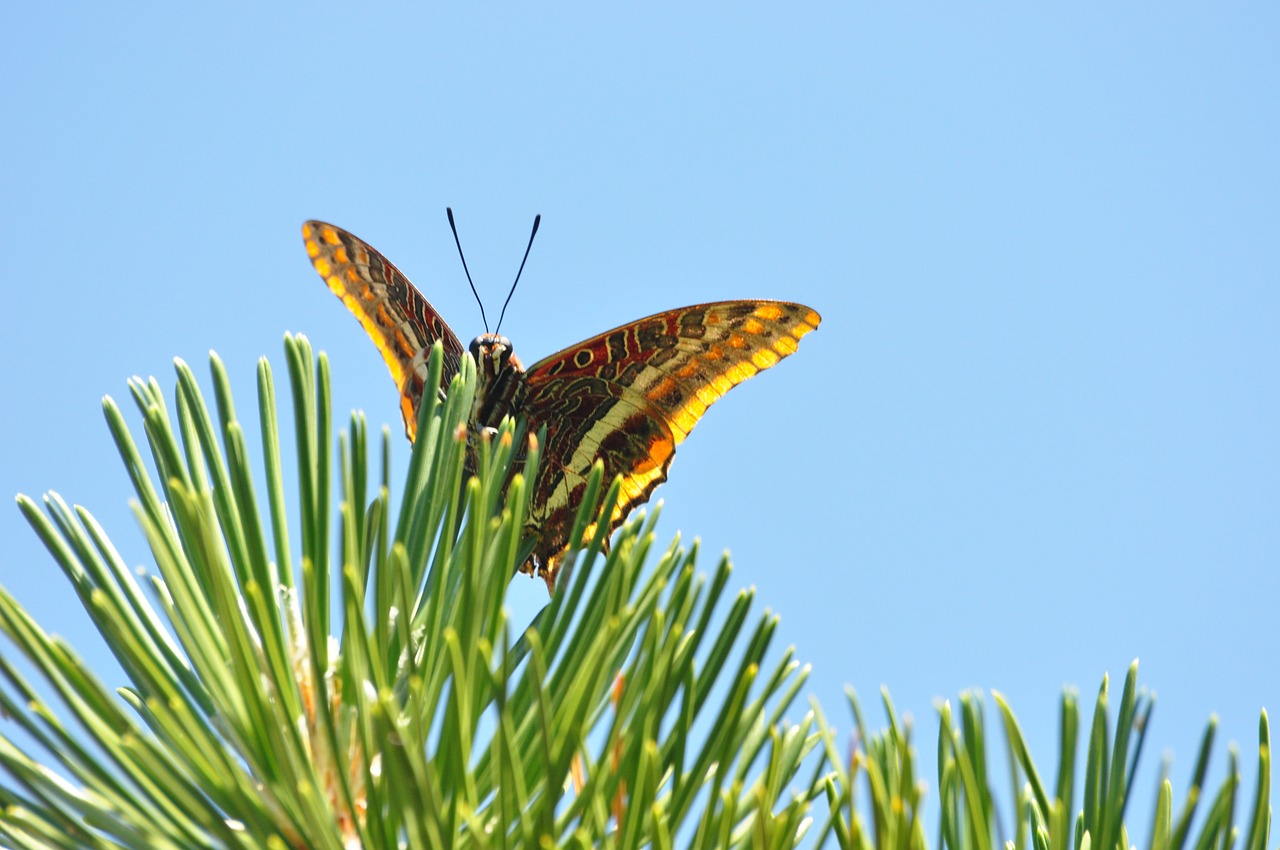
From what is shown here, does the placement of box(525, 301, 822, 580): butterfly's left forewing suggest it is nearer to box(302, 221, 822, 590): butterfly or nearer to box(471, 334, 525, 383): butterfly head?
box(302, 221, 822, 590): butterfly

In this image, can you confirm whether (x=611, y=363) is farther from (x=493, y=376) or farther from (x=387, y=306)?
(x=387, y=306)

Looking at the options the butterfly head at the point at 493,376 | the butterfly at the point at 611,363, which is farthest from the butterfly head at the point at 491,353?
the butterfly at the point at 611,363

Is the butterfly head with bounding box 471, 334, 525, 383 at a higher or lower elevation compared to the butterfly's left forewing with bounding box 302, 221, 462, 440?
lower

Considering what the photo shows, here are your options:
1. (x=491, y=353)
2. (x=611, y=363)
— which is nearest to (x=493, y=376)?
(x=491, y=353)

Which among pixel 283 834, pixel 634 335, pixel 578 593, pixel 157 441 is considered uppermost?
pixel 634 335

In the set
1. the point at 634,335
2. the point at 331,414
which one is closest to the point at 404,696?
the point at 331,414

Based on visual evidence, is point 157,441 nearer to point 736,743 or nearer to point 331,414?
point 331,414

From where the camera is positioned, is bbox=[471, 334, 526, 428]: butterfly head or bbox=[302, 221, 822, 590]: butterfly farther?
bbox=[302, 221, 822, 590]: butterfly

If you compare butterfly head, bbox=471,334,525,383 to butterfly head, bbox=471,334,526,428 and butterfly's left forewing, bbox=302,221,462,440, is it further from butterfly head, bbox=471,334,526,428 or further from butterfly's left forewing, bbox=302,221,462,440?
butterfly's left forewing, bbox=302,221,462,440

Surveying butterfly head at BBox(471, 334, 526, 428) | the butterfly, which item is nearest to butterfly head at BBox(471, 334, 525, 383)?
butterfly head at BBox(471, 334, 526, 428)
